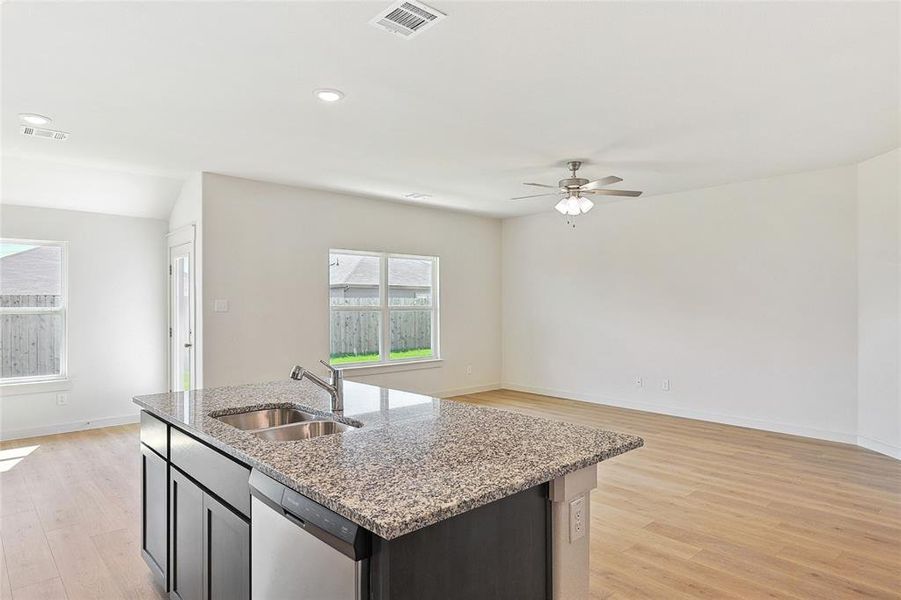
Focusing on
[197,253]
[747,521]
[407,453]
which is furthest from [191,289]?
[747,521]

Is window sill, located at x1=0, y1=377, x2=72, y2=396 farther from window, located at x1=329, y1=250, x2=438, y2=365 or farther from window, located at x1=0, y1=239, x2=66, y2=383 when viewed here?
window, located at x1=329, y1=250, x2=438, y2=365

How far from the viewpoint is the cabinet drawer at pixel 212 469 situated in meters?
1.67

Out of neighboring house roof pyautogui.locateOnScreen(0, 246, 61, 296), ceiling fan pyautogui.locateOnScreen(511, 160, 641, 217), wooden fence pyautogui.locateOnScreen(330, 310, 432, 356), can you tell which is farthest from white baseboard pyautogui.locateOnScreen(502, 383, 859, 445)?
neighboring house roof pyautogui.locateOnScreen(0, 246, 61, 296)

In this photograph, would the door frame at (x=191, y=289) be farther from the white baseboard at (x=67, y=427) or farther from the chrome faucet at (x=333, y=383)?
the chrome faucet at (x=333, y=383)

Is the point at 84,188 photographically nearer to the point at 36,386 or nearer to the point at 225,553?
the point at 36,386

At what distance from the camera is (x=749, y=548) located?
→ 2807 millimetres

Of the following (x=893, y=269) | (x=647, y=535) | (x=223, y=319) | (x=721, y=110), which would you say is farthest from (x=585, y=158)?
(x=223, y=319)

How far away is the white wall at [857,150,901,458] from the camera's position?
4469mm

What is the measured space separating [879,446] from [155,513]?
5.50m

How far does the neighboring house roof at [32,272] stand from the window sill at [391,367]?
10.2 ft

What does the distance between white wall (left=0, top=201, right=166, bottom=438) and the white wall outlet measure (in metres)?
5.75

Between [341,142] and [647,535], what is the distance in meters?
3.43

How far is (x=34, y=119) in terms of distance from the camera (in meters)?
3.62

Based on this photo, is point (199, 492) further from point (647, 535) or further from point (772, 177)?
point (772, 177)
